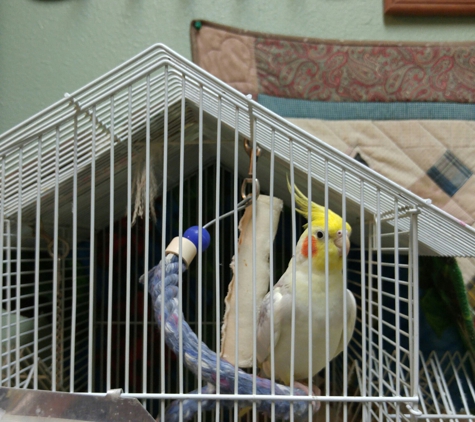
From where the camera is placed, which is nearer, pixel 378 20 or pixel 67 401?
pixel 67 401

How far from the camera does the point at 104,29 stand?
1.13 m

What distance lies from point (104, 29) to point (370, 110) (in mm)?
755

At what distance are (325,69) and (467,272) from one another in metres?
0.64

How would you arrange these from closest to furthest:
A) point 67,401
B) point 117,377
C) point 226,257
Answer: point 67,401 < point 117,377 < point 226,257

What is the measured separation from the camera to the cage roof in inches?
23.3

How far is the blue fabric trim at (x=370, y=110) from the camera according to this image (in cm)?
110

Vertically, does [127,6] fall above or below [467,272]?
above

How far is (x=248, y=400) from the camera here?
0.60 metres

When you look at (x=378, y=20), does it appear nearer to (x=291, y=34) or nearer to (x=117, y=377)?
(x=291, y=34)

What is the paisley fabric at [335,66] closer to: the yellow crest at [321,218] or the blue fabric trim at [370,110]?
the blue fabric trim at [370,110]

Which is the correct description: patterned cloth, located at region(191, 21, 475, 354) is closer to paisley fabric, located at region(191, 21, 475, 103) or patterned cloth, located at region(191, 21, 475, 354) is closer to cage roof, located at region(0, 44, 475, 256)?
paisley fabric, located at region(191, 21, 475, 103)

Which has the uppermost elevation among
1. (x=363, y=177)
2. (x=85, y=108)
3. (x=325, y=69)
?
(x=325, y=69)

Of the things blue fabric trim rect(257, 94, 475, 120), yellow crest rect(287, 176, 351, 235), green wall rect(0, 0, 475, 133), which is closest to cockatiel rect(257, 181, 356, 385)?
yellow crest rect(287, 176, 351, 235)

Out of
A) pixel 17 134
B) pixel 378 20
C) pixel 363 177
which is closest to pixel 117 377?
pixel 17 134
